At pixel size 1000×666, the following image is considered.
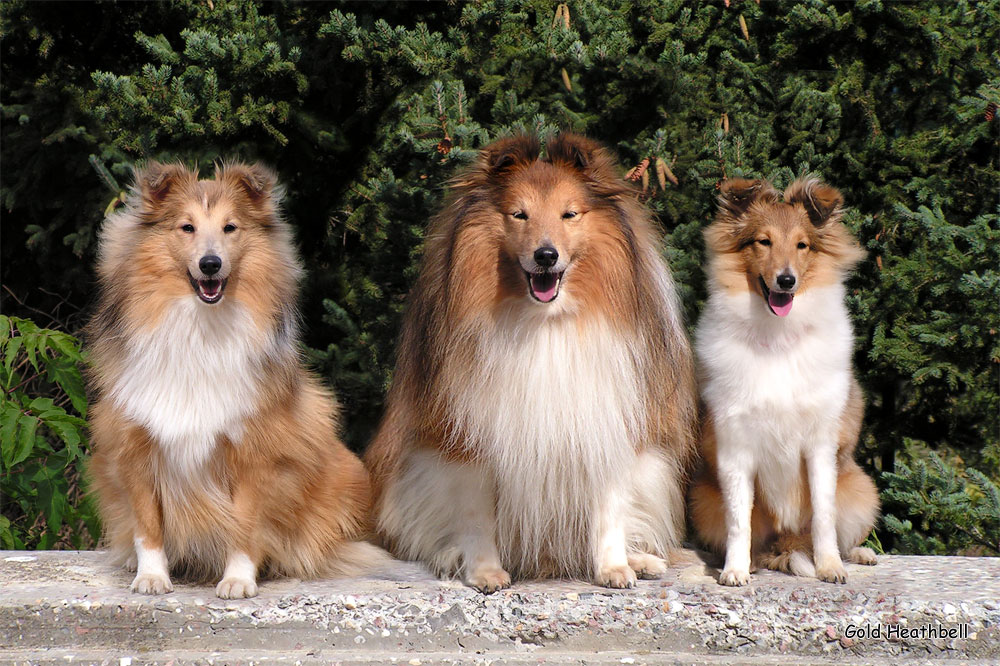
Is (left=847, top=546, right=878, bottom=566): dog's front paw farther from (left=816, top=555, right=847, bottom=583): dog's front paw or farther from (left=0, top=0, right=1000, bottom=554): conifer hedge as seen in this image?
(left=0, top=0, right=1000, bottom=554): conifer hedge

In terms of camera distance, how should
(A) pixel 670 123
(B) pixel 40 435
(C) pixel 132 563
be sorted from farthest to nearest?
(A) pixel 670 123 → (B) pixel 40 435 → (C) pixel 132 563

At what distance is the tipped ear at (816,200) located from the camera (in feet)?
11.2

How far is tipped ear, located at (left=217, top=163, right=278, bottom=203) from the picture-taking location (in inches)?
135

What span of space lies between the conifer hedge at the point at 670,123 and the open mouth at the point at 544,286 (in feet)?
3.81

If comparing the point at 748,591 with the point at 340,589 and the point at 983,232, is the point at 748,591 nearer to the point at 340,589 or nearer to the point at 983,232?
the point at 340,589

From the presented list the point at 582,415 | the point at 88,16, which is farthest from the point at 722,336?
the point at 88,16

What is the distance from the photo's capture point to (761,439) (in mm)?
3330

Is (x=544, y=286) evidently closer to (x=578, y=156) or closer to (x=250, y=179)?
(x=578, y=156)

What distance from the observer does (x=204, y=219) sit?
3.29 meters

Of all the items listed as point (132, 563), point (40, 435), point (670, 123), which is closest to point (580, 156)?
point (670, 123)

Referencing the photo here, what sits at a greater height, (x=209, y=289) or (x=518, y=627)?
(x=209, y=289)

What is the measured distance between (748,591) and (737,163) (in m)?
2.15

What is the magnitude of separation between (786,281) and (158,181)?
7.56ft

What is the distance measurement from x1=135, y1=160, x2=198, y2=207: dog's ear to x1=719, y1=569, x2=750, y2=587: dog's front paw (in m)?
2.47
